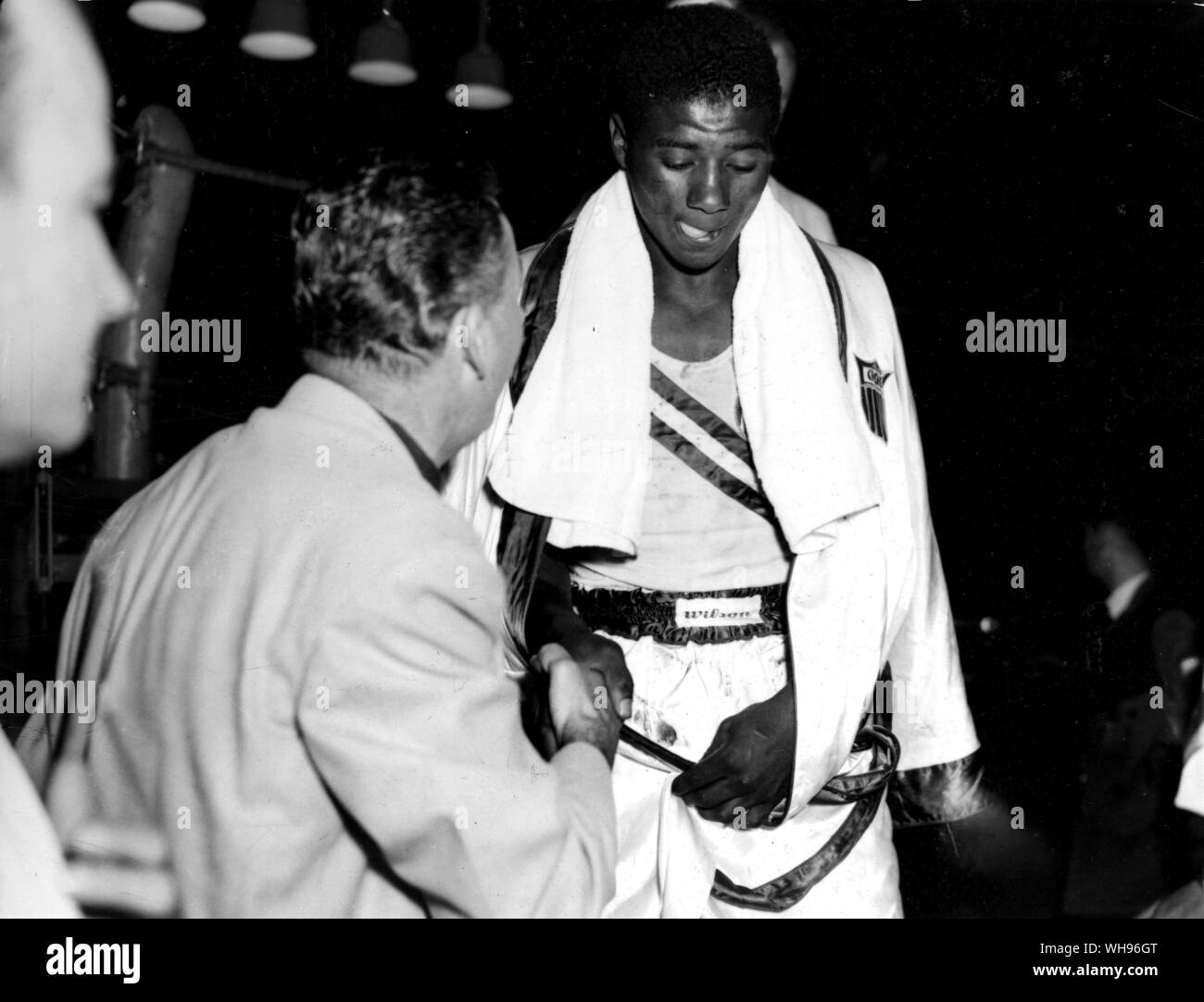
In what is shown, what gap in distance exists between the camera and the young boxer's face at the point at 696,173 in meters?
2.16

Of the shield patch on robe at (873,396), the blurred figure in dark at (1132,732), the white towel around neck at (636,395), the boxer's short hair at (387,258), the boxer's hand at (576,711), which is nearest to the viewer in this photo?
the boxer's short hair at (387,258)

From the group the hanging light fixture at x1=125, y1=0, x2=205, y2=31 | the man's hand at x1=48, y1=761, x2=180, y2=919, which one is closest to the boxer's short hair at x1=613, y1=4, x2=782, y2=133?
the hanging light fixture at x1=125, y1=0, x2=205, y2=31

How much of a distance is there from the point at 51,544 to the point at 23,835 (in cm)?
54

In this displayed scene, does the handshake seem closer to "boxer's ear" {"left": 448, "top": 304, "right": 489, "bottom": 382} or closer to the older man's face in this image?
"boxer's ear" {"left": 448, "top": 304, "right": 489, "bottom": 382}

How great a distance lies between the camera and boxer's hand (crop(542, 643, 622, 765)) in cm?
184

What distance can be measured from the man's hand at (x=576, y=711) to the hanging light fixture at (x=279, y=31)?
49.5 inches

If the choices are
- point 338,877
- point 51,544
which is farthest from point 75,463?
point 338,877

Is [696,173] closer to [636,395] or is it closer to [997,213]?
[636,395]

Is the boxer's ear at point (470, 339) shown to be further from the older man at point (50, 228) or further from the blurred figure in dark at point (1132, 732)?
the blurred figure in dark at point (1132, 732)

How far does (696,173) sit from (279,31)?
85cm

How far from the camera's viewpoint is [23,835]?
2.07 m

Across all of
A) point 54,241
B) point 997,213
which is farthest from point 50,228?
point 997,213

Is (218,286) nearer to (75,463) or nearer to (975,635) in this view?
(75,463)

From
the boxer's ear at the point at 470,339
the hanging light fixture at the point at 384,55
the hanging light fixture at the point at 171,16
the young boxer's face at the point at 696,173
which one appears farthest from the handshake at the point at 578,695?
the hanging light fixture at the point at 171,16
